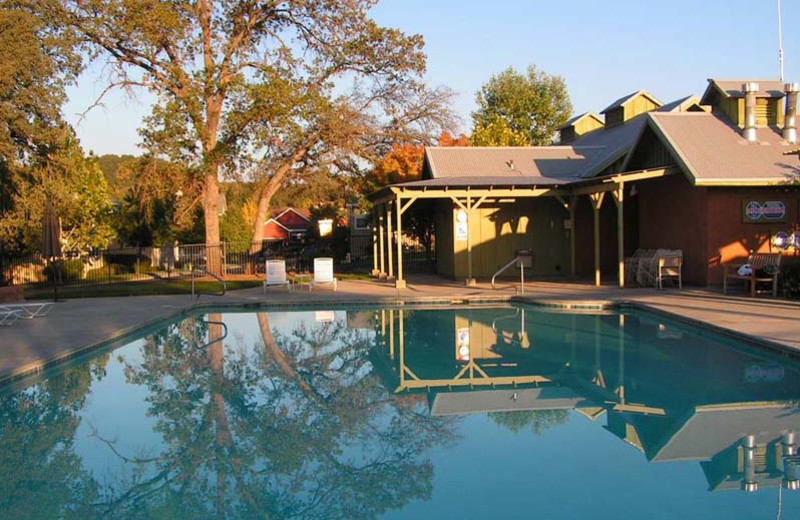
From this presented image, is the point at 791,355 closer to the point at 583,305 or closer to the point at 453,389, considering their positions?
the point at 453,389

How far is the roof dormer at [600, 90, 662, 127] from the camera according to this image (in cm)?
2533

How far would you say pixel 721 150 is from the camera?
56.5 feet

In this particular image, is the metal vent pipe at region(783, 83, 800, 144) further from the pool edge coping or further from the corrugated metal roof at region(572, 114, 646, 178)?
the pool edge coping

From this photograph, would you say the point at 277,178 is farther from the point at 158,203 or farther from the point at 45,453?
the point at 45,453

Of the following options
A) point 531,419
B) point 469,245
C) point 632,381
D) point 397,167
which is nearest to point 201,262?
point 397,167

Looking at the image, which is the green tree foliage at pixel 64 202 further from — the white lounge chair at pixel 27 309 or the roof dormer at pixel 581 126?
the roof dormer at pixel 581 126

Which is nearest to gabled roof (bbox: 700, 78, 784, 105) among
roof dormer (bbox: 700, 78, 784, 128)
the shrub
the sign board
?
roof dormer (bbox: 700, 78, 784, 128)

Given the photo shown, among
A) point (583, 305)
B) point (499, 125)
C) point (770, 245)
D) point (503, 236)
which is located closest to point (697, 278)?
point (770, 245)

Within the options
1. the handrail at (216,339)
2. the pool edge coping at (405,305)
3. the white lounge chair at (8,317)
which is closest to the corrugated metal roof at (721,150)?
the pool edge coping at (405,305)

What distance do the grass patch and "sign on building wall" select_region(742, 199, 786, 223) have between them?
49.2 feet

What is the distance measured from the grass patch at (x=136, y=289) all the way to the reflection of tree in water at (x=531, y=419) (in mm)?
15086

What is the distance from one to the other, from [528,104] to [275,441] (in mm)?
44876

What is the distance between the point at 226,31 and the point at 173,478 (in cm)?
2514

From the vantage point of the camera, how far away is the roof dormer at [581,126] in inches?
1118
